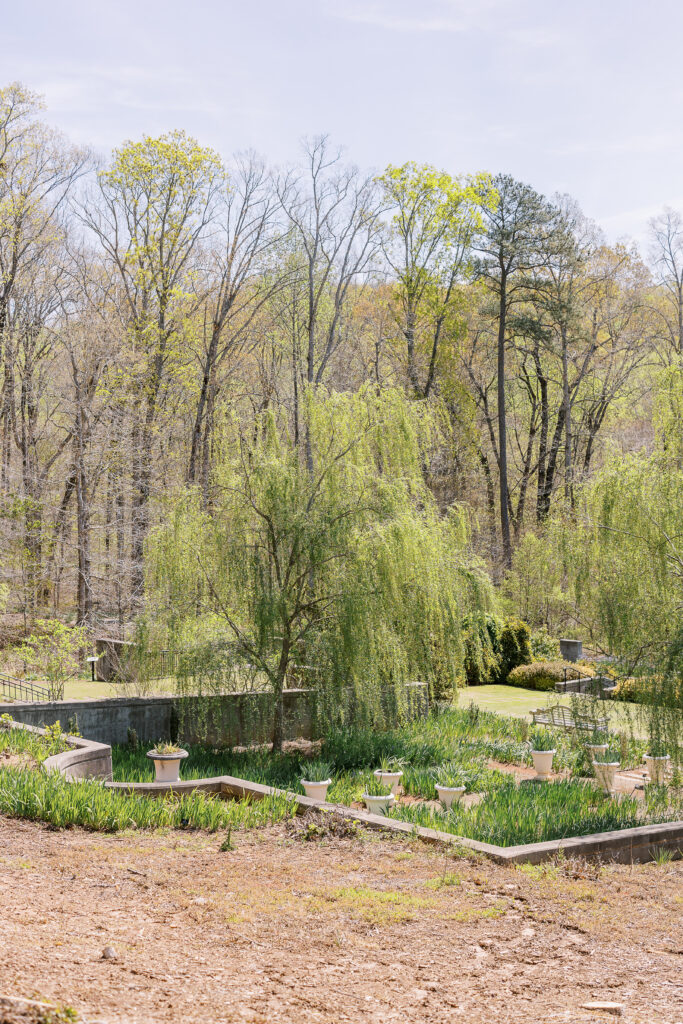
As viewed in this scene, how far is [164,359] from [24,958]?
23.8 meters

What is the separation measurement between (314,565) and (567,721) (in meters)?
6.28

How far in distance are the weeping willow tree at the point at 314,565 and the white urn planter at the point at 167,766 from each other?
2530 mm

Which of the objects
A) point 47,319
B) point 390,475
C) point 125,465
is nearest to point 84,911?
point 390,475

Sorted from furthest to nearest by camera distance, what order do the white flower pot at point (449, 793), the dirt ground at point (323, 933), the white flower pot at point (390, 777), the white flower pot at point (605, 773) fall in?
the white flower pot at point (605, 773) → the white flower pot at point (390, 777) → the white flower pot at point (449, 793) → the dirt ground at point (323, 933)

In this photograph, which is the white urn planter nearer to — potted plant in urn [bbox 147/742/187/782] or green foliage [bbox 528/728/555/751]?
potted plant in urn [bbox 147/742/187/782]

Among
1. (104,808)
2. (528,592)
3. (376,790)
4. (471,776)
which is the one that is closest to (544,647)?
(528,592)

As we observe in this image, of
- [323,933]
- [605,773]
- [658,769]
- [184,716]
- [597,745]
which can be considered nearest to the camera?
[323,933]

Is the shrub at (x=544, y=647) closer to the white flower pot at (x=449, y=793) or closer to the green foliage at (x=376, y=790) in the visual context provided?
the white flower pot at (x=449, y=793)

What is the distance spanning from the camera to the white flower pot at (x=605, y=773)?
11289 mm

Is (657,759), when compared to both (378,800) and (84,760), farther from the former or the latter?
(84,760)

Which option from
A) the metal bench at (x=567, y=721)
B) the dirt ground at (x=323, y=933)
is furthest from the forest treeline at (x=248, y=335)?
the dirt ground at (x=323, y=933)

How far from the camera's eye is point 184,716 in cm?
1443

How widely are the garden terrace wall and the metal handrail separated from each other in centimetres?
210

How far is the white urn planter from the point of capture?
1087 centimetres
